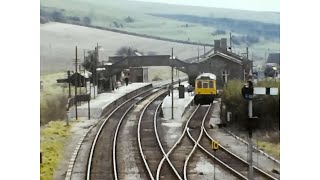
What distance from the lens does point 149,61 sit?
3.57 m

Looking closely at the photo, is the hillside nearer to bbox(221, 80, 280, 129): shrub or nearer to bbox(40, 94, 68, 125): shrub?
bbox(40, 94, 68, 125): shrub

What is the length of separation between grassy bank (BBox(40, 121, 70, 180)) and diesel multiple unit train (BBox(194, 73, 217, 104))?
870 millimetres

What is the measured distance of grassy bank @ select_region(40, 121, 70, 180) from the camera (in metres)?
3.38

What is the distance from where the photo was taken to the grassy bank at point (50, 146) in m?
3.38

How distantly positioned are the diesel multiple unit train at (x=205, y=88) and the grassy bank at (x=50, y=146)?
0.87 metres

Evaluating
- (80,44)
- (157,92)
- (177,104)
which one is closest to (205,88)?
(177,104)

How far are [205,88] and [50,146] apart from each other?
1027 mm

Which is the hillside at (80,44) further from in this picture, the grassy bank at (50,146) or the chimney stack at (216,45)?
the grassy bank at (50,146)

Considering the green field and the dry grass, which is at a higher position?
the green field

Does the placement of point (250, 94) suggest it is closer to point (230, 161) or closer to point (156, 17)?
point (230, 161)

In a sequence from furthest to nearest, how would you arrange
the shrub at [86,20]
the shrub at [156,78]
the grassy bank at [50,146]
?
the shrub at [156,78], the shrub at [86,20], the grassy bank at [50,146]

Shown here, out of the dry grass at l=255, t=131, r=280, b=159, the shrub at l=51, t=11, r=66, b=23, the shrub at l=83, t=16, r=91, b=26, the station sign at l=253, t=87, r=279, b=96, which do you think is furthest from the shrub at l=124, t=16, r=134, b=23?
the dry grass at l=255, t=131, r=280, b=159

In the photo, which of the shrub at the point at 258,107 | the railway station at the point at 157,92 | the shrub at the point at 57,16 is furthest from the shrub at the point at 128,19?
the shrub at the point at 258,107

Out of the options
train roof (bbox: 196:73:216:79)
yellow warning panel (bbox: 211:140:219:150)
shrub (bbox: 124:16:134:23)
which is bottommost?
yellow warning panel (bbox: 211:140:219:150)
